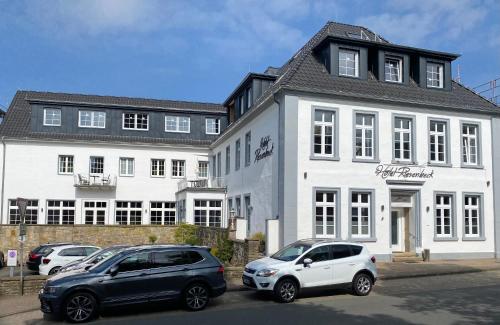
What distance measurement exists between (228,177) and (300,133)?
10.6 m

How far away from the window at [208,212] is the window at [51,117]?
1253 centimetres

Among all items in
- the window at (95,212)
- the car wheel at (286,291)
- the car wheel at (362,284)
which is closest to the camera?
the car wheel at (286,291)

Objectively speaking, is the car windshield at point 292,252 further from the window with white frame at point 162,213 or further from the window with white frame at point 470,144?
the window with white frame at point 162,213

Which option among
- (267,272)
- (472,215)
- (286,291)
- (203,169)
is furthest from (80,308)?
(203,169)

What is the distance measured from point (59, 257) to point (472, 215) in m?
18.1

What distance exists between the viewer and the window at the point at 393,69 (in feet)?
76.9

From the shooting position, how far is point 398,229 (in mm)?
22516

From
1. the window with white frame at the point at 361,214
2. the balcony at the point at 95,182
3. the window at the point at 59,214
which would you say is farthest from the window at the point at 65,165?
the window with white frame at the point at 361,214

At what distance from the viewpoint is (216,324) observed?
1023cm

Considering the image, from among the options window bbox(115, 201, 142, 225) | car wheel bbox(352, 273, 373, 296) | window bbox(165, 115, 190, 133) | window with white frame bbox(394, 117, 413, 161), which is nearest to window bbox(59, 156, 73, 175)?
window bbox(115, 201, 142, 225)

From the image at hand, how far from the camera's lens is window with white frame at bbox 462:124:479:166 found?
23.3 metres

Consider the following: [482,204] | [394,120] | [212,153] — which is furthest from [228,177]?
[482,204]

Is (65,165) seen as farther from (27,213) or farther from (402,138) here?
(402,138)

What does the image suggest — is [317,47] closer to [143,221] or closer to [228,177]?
[228,177]
